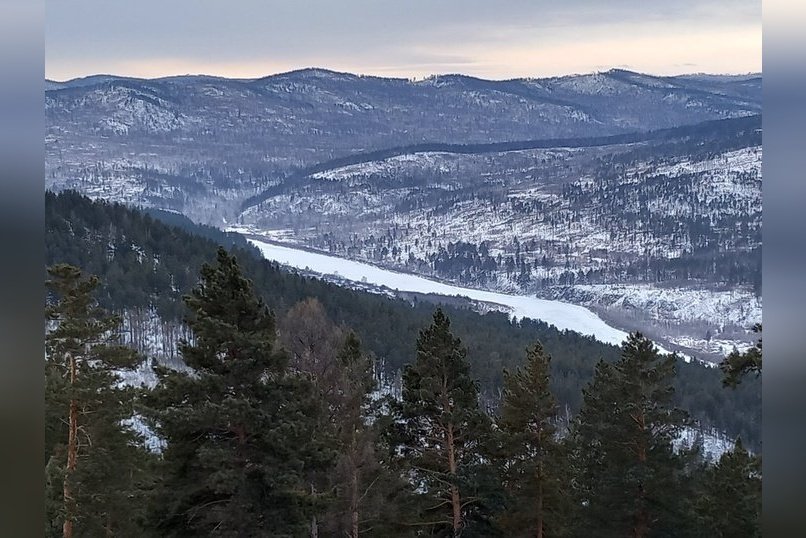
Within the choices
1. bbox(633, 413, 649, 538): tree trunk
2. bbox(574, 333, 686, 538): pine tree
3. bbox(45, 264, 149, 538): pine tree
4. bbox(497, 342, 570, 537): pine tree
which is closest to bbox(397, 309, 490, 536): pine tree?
bbox(497, 342, 570, 537): pine tree

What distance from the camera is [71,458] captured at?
5961 millimetres

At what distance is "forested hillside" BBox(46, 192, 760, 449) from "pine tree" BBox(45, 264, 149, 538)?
37.8 feet

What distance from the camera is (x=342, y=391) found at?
593 cm

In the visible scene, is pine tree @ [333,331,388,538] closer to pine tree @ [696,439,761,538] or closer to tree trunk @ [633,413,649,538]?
tree trunk @ [633,413,649,538]

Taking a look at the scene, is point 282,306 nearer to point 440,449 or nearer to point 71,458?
point 71,458

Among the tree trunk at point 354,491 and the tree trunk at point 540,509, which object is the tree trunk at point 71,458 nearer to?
the tree trunk at point 354,491

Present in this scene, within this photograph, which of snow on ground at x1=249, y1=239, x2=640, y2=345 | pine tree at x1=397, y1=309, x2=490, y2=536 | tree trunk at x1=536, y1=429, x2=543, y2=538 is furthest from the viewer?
snow on ground at x1=249, y1=239, x2=640, y2=345

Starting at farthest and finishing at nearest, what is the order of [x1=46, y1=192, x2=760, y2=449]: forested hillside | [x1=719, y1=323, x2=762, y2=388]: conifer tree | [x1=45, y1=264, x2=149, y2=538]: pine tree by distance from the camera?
[x1=46, y1=192, x2=760, y2=449]: forested hillside
[x1=45, y1=264, x2=149, y2=538]: pine tree
[x1=719, y1=323, x2=762, y2=388]: conifer tree

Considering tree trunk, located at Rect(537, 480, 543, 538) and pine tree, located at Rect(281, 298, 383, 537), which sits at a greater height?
pine tree, located at Rect(281, 298, 383, 537)

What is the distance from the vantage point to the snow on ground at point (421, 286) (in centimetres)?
4575

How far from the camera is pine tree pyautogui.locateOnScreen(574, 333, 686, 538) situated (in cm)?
584

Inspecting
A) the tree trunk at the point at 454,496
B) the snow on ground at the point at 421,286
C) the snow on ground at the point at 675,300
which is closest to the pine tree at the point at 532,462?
the tree trunk at the point at 454,496

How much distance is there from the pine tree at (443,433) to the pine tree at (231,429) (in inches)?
83.7

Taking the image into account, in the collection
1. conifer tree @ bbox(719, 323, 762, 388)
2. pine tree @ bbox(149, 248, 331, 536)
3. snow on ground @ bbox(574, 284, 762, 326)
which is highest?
conifer tree @ bbox(719, 323, 762, 388)
